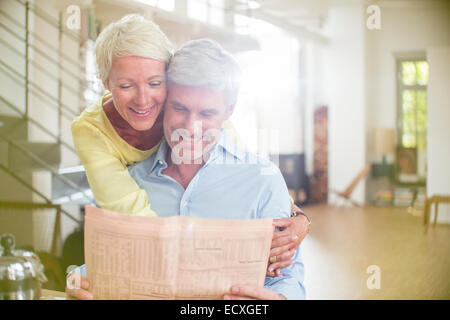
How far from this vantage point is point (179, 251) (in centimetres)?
119

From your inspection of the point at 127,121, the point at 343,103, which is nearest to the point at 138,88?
the point at 127,121

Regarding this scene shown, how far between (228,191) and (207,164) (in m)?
0.10

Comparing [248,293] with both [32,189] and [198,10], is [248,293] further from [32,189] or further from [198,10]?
[32,189]

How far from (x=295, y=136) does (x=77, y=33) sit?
272 inches

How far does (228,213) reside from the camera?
1.31 metres

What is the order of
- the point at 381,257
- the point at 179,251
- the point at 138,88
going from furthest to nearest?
the point at 381,257 < the point at 138,88 < the point at 179,251

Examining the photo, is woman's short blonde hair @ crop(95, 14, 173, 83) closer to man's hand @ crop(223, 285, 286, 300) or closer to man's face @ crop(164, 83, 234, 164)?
A: man's face @ crop(164, 83, 234, 164)

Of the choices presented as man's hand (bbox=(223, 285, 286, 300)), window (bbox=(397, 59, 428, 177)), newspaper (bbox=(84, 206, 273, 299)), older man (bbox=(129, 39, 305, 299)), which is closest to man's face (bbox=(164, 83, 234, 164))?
older man (bbox=(129, 39, 305, 299))

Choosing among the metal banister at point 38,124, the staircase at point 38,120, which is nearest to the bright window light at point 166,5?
the staircase at point 38,120

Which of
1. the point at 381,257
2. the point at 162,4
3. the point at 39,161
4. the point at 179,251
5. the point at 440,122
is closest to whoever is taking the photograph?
the point at 179,251

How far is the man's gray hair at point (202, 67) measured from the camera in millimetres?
1222

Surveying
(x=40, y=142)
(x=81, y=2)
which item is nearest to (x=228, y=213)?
(x=81, y=2)

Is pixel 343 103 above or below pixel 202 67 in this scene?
above
